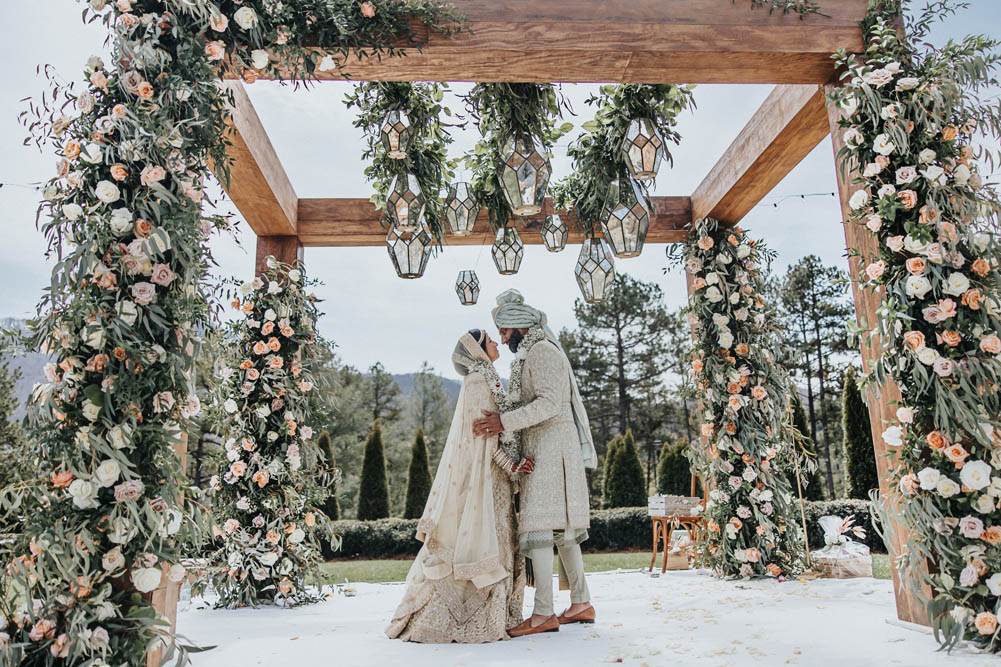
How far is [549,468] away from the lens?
364 centimetres

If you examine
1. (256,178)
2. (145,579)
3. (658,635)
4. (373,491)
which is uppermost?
(256,178)

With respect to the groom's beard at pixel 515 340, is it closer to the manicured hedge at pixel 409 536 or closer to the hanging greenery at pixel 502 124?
the hanging greenery at pixel 502 124

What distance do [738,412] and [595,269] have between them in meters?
2.18

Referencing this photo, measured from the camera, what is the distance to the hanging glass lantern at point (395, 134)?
3.48 metres

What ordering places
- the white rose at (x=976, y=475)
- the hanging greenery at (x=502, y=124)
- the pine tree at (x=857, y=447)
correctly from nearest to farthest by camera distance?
the white rose at (x=976, y=475)
the hanging greenery at (x=502, y=124)
the pine tree at (x=857, y=447)

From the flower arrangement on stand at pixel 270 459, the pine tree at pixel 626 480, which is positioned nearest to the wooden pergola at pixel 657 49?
the flower arrangement on stand at pixel 270 459

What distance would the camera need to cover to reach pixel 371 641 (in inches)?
136

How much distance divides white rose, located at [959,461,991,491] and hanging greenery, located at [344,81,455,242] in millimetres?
2973

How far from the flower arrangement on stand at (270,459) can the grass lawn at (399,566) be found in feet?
9.18

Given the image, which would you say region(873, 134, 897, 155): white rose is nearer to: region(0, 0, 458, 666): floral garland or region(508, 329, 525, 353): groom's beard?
region(508, 329, 525, 353): groom's beard

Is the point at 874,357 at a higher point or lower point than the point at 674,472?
higher

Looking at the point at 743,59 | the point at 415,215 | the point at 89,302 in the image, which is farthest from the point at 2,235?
the point at 743,59

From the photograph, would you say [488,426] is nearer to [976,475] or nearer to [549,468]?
[549,468]

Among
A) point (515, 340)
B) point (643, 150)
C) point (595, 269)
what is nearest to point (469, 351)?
point (515, 340)
